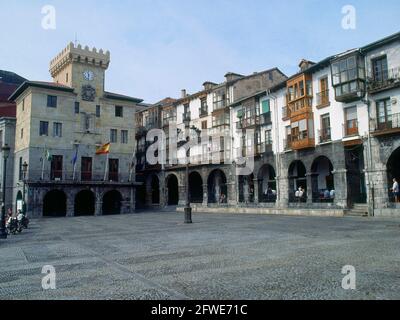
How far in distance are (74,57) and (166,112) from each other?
13001 millimetres

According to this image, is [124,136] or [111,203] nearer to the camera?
[124,136]

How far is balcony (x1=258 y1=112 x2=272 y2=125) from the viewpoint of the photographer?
32.2 metres

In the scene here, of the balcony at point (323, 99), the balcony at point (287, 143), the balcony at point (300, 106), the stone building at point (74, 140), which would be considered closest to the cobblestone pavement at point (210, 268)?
the balcony at point (323, 99)

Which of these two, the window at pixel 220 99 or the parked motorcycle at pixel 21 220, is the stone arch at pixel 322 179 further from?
the parked motorcycle at pixel 21 220

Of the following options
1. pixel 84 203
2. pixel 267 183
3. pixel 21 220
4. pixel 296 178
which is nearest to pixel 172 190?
pixel 84 203

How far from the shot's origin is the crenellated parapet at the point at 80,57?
38.0 m

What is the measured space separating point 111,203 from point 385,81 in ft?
103

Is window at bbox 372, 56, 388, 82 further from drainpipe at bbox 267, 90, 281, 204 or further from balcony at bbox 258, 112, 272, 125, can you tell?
balcony at bbox 258, 112, 272, 125

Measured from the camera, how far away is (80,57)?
38375 millimetres

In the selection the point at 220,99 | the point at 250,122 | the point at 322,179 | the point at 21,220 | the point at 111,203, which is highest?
the point at 220,99

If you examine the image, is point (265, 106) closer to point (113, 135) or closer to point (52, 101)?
point (113, 135)

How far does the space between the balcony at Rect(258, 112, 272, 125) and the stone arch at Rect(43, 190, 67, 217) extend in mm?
21652
